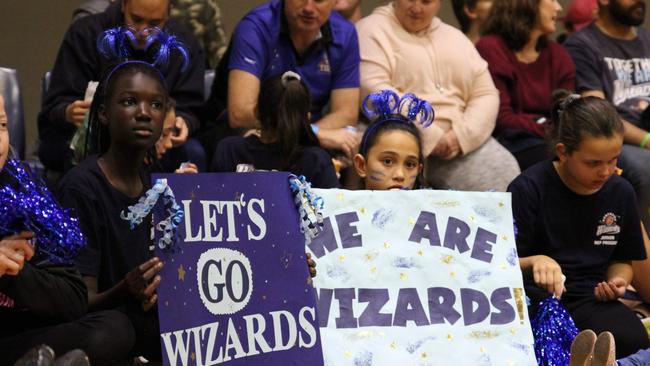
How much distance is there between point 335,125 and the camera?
473 centimetres

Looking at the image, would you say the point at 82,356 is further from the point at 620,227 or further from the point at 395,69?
the point at 395,69

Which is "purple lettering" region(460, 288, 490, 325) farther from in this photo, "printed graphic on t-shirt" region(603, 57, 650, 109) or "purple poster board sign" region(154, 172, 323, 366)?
"printed graphic on t-shirt" region(603, 57, 650, 109)

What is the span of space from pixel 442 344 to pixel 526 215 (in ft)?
2.41

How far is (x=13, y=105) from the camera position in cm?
454

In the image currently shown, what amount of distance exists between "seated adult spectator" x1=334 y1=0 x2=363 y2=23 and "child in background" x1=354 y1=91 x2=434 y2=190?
1417 mm

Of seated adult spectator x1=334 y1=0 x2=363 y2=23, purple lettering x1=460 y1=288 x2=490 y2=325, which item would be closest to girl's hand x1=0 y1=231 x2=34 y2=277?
purple lettering x1=460 y1=288 x2=490 y2=325

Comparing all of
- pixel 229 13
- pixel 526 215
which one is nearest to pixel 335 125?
pixel 526 215

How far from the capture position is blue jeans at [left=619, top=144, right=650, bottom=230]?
16.2ft

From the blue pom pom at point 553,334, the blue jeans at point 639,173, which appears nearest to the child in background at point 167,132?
the blue pom pom at point 553,334

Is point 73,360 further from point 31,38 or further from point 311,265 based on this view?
point 31,38

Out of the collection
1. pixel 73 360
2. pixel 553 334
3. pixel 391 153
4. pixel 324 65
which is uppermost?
pixel 324 65

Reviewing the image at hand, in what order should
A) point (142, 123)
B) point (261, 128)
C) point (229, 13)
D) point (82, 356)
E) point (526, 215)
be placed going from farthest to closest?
point (229, 13) → point (261, 128) → point (526, 215) → point (142, 123) → point (82, 356)

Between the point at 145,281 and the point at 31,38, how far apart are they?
3.35 m

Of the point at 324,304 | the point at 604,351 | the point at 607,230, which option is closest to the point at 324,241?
the point at 324,304
